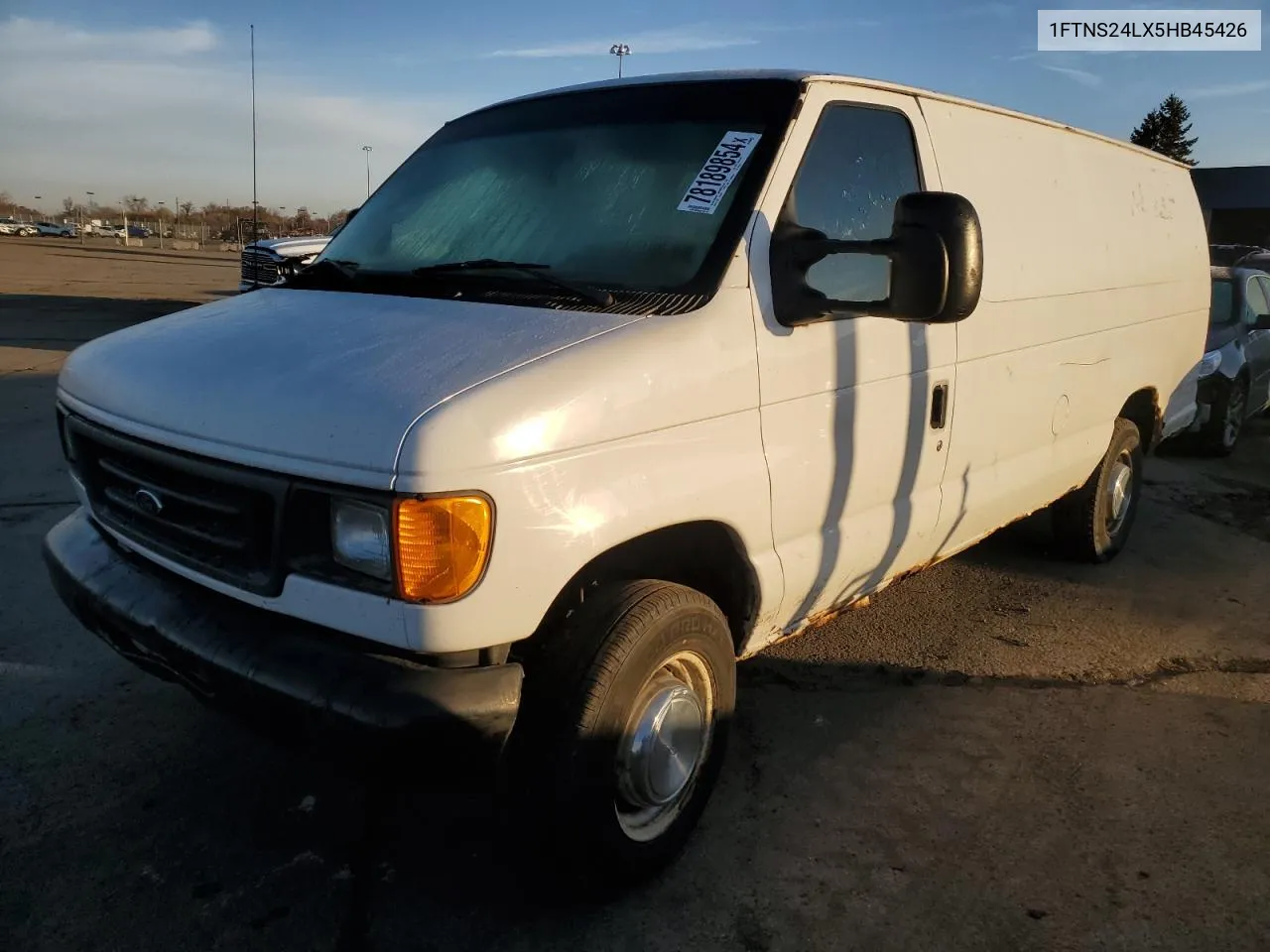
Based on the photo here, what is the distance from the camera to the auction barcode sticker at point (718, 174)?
2.85 m

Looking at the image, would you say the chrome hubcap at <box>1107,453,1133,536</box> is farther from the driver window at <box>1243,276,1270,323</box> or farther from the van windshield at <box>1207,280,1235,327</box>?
the van windshield at <box>1207,280,1235,327</box>

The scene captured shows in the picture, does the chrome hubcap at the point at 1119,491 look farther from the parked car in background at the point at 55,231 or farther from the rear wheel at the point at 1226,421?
the parked car in background at the point at 55,231

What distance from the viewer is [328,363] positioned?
239 cm

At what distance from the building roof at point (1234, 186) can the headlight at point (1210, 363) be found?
3924 cm

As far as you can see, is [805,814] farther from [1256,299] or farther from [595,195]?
[1256,299]

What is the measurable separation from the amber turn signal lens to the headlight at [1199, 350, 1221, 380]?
810 centimetres

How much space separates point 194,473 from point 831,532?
1867 millimetres

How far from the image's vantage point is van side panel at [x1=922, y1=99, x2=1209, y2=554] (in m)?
3.74

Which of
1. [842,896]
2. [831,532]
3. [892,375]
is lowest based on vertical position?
[842,896]

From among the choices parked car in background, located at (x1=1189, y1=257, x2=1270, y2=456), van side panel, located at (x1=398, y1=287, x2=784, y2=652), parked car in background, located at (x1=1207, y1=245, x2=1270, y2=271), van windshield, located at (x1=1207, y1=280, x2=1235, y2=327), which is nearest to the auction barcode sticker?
van side panel, located at (x1=398, y1=287, x2=784, y2=652)

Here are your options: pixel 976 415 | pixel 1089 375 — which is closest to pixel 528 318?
pixel 976 415

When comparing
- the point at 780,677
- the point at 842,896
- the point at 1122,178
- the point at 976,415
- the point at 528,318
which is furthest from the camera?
the point at 1122,178

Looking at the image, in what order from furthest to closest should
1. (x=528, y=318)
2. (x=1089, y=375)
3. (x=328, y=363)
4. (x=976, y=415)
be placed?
(x=1089, y=375) → (x=976, y=415) → (x=528, y=318) → (x=328, y=363)

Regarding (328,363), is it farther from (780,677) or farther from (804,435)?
(780,677)
